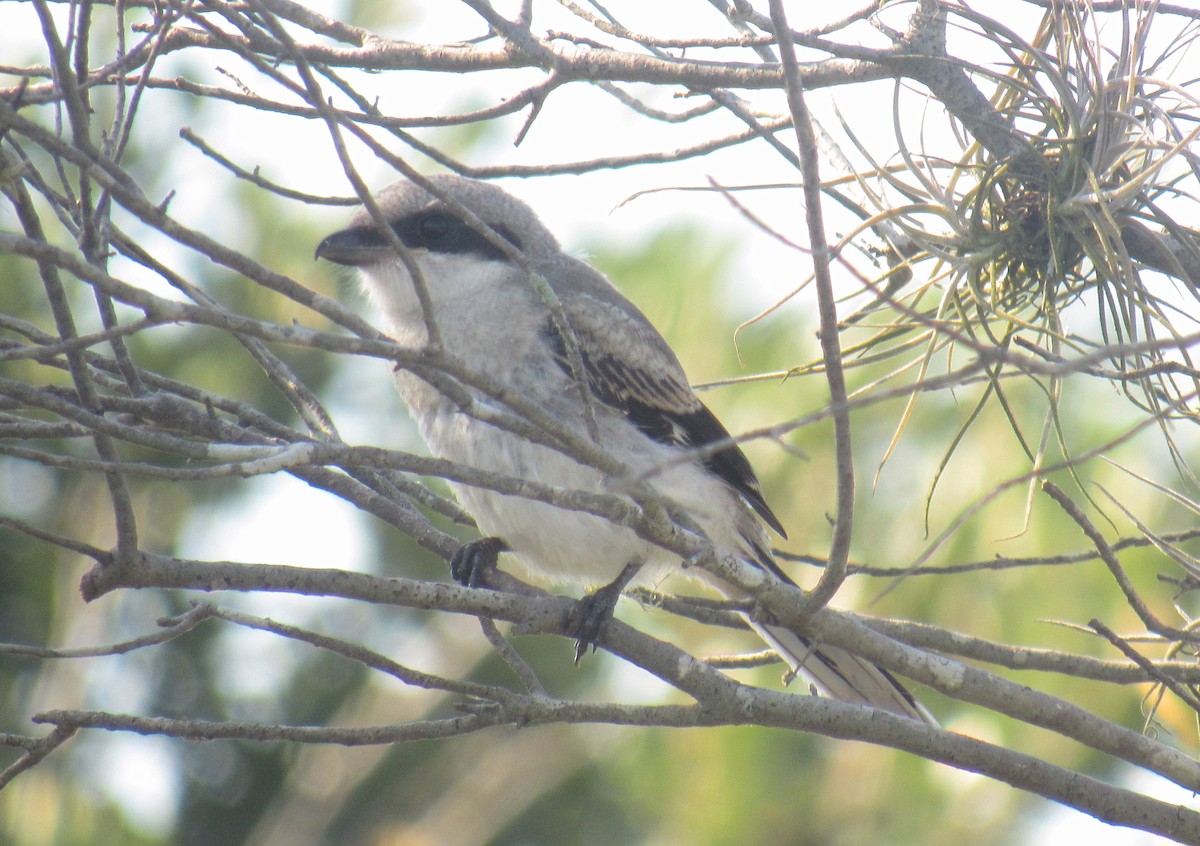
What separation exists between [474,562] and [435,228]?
131 centimetres

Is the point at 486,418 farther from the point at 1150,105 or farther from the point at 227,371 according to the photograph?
the point at 227,371

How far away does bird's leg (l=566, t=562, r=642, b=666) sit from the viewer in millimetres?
3451

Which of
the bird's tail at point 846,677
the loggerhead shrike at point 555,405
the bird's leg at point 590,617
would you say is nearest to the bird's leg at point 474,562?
the loggerhead shrike at point 555,405

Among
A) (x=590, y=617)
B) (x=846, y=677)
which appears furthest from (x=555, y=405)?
(x=846, y=677)

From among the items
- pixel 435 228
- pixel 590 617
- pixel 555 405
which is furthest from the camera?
pixel 435 228

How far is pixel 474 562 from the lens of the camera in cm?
428

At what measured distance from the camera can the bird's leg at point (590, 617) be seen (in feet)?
11.3

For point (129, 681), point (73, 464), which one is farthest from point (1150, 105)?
point (129, 681)

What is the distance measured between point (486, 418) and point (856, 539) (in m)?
4.96

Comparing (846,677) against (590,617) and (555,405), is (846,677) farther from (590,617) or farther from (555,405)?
(555,405)

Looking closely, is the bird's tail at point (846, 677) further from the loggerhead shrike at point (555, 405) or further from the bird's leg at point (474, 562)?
the bird's leg at point (474, 562)

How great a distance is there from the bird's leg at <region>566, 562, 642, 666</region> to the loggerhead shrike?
0.08m

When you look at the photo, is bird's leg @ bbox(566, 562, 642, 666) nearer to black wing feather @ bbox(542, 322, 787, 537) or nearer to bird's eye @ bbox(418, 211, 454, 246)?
black wing feather @ bbox(542, 322, 787, 537)

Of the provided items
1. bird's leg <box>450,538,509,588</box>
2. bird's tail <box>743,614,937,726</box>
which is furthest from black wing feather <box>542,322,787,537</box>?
bird's leg <box>450,538,509,588</box>
